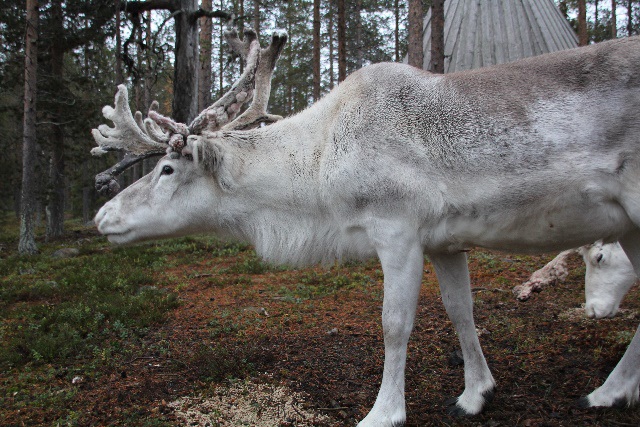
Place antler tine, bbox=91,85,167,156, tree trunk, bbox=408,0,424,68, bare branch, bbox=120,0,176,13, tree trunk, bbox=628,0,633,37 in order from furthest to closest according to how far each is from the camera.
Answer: tree trunk, bbox=628,0,633,37 → bare branch, bbox=120,0,176,13 → tree trunk, bbox=408,0,424,68 → antler tine, bbox=91,85,167,156

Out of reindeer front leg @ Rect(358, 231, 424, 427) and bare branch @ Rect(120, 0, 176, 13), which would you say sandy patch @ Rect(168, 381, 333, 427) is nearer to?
reindeer front leg @ Rect(358, 231, 424, 427)

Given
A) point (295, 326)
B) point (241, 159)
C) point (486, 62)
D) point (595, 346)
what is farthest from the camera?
point (486, 62)

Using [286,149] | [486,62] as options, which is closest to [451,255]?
[286,149]

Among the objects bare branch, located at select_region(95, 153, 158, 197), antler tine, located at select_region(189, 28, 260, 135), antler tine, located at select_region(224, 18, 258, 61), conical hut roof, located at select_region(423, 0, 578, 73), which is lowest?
A: bare branch, located at select_region(95, 153, 158, 197)

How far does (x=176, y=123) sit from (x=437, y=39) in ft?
24.3

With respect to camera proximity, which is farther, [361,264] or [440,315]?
[361,264]

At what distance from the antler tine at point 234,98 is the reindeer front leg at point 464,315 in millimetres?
2193

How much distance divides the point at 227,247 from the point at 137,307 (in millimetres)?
5538

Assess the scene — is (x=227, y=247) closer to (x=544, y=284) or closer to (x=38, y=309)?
(x=38, y=309)

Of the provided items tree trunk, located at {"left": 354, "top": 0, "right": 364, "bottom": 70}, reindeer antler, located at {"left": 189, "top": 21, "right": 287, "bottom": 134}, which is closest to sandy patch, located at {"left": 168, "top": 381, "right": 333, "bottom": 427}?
reindeer antler, located at {"left": 189, "top": 21, "right": 287, "bottom": 134}

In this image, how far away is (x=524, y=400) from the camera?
3.93 m

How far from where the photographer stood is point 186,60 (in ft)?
40.7

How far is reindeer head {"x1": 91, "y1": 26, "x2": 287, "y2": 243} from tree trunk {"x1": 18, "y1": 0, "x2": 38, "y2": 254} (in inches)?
383

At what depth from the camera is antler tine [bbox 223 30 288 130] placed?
479 cm
